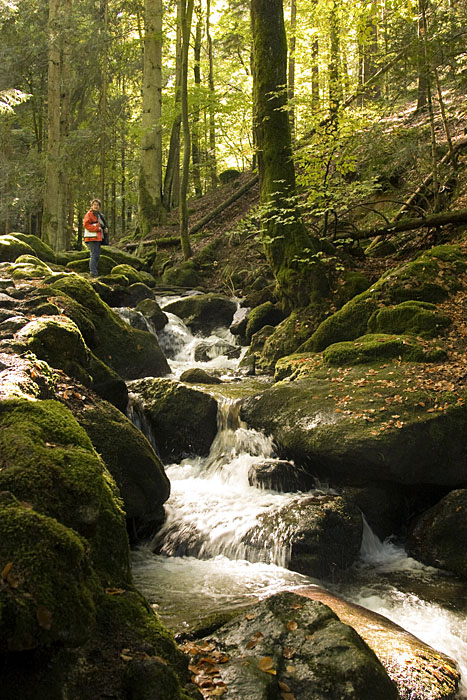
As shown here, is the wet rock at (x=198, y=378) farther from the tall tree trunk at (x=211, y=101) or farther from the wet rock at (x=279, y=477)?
the tall tree trunk at (x=211, y=101)

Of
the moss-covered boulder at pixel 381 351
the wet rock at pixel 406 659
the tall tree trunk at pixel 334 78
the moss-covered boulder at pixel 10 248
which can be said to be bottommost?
the wet rock at pixel 406 659

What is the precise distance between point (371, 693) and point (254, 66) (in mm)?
12183

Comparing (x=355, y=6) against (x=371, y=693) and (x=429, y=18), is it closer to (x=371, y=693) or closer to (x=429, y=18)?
(x=429, y=18)

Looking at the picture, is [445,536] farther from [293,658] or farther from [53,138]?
[53,138]

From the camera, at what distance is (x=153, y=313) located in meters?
13.0

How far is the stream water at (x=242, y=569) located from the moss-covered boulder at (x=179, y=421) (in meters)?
0.51

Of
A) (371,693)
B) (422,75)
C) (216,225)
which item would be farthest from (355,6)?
(371,693)

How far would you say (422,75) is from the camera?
9938 millimetres

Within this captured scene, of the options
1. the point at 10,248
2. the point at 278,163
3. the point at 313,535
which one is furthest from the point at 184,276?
the point at 313,535

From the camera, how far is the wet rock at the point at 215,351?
41.4ft

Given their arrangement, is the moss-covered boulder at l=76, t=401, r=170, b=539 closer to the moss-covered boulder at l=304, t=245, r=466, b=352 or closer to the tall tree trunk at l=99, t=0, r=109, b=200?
the moss-covered boulder at l=304, t=245, r=466, b=352

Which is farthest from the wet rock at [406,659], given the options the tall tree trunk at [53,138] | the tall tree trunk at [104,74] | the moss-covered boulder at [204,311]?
the tall tree trunk at [104,74]

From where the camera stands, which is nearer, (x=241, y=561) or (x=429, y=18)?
(x=241, y=561)

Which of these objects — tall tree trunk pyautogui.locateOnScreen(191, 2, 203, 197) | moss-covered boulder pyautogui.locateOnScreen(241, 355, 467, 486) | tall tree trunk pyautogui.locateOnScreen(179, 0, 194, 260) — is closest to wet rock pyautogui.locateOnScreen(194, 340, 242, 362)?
moss-covered boulder pyautogui.locateOnScreen(241, 355, 467, 486)
